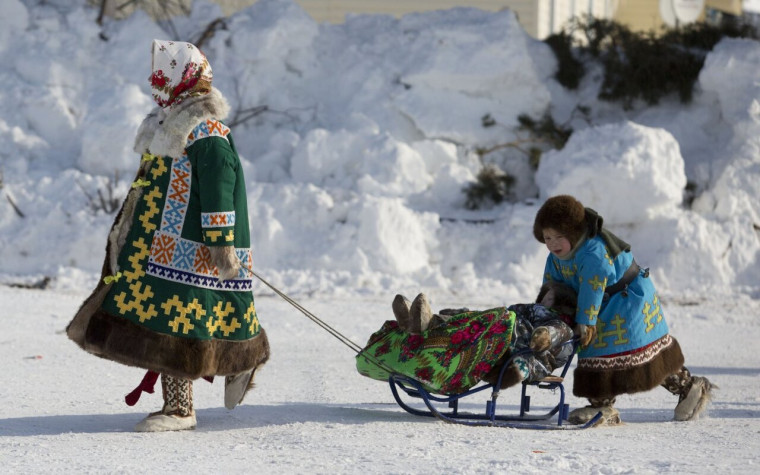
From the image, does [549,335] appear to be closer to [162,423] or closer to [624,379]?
[624,379]

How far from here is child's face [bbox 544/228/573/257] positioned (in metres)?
5.09

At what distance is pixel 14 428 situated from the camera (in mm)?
4793

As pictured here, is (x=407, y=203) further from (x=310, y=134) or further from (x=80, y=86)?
(x=80, y=86)

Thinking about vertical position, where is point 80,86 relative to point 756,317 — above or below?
above

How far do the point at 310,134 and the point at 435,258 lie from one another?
204 centimetres

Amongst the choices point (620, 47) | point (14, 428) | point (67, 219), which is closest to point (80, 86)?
point (67, 219)

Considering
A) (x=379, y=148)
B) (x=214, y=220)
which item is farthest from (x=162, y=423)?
(x=379, y=148)

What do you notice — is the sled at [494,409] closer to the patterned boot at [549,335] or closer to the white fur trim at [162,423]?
the patterned boot at [549,335]

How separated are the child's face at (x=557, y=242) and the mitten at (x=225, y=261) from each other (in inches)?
56.2

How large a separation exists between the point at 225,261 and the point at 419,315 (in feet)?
2.90

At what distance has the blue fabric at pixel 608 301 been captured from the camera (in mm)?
5023

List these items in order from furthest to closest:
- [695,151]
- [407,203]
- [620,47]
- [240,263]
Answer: [620,47], [695,151], [407,203], [240,263]

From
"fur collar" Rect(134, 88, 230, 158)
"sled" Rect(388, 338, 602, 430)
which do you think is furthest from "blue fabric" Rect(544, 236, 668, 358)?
"fur collar" Rect(134, 88, 230, 158)

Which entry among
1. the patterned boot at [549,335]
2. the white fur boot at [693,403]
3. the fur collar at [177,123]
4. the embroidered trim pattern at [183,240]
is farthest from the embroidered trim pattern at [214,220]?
the white fur boot at [693,403]
